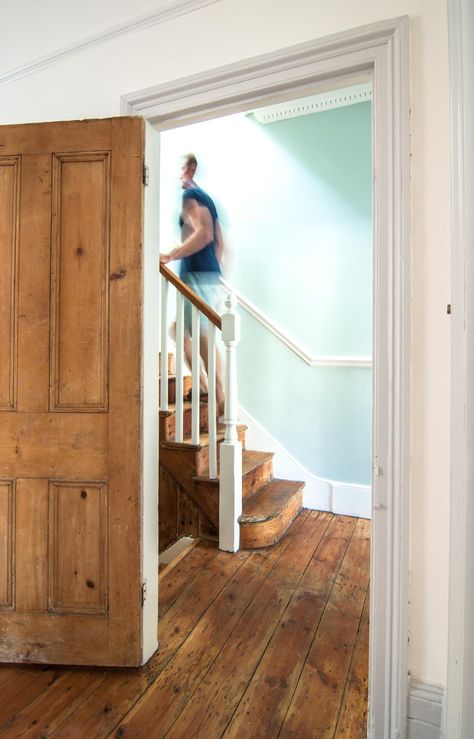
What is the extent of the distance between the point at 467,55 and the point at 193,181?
12.3 feet

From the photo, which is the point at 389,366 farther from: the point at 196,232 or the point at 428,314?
the point at 196,232

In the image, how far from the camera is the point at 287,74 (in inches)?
55.7

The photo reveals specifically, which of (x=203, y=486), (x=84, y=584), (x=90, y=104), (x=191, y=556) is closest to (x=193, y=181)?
(x=90, y=104)

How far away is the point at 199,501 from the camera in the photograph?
2725 millimetres

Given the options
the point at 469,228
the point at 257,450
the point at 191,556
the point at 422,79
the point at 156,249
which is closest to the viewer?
the point at 469,228

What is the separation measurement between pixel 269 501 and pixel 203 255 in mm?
A: 2143

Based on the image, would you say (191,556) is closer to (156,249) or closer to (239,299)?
(156,249)

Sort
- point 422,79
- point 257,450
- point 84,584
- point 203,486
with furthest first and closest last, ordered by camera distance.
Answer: point 257,450 → point 203,486 → point 84,584 → point 422,79

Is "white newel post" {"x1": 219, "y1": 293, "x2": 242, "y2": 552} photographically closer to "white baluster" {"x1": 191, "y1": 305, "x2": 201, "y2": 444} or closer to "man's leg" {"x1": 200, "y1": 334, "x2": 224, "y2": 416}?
"white baluster" {"x1": 191, "y1": 305, "x2": 201, "y2": 444}

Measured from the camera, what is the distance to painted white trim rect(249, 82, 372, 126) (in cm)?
306

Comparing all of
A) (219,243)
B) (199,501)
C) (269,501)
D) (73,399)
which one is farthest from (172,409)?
(219,243)

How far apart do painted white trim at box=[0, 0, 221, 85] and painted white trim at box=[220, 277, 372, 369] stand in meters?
2.04

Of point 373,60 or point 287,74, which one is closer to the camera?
point 373,60

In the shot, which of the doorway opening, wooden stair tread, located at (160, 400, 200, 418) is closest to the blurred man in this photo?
the doorway opening
